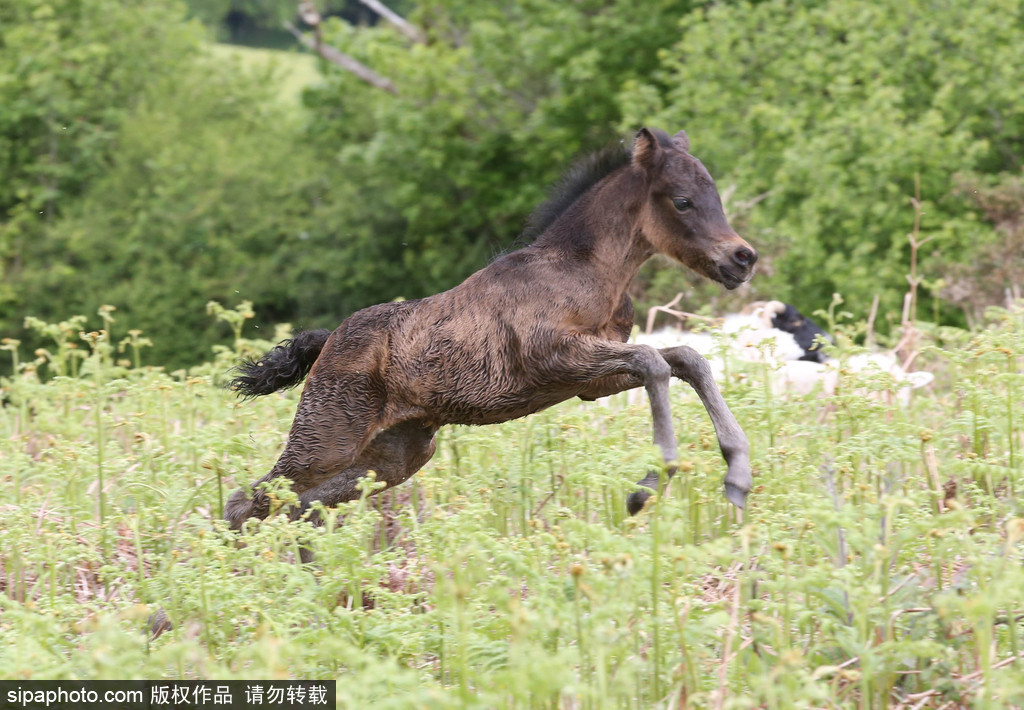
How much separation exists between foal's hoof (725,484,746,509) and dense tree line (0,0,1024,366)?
7.72 m

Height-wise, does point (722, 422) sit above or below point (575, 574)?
above

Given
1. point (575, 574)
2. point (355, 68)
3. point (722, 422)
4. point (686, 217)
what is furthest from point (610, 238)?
point (355, 68)

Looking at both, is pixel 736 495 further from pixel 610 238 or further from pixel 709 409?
pixel 610 238

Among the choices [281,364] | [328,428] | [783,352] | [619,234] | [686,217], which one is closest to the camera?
[686,217]

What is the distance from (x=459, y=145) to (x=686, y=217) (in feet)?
66.8

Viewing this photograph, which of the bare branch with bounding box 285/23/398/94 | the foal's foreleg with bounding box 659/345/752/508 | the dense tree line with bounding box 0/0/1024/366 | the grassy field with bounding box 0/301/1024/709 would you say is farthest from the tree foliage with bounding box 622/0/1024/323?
the foal's foreleg with bounding box 659/345/752/508

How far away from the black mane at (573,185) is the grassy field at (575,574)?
1145 millimetres

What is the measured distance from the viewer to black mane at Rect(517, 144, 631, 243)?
5.70m

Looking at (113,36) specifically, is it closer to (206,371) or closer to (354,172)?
(354,172)

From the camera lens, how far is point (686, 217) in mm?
5375

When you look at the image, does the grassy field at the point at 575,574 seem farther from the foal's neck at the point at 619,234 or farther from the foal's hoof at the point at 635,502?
the foal's neck at the point at 619,234

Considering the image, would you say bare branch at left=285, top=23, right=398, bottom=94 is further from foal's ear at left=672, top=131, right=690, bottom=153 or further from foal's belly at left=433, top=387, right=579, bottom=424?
foal's belly at left=433, top=387, right=579, bottom=424

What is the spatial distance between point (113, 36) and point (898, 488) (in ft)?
97.3

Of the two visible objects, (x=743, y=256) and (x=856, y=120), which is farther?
(x=856, y=120)
